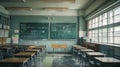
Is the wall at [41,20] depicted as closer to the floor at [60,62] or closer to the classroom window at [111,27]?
the floor at [60,62]

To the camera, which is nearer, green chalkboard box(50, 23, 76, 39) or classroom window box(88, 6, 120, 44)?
classroom window box(88, 6, 120, 44)

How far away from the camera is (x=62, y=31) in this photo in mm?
13086

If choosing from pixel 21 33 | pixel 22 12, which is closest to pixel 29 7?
pixel 22 12

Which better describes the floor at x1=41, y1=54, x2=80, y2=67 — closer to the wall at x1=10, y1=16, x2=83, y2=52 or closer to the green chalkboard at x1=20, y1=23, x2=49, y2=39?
the wall at x1=10, y1=16, x2=83, y2=52

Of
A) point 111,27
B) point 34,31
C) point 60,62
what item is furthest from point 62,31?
point 111,27

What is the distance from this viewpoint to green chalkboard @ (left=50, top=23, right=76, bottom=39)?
13.0 m

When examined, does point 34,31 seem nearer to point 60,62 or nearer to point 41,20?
point 41,20

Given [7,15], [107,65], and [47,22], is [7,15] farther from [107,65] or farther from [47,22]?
[107,65]

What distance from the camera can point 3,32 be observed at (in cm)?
1168

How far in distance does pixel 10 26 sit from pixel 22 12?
144cm

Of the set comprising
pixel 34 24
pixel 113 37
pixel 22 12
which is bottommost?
pixel 113 37

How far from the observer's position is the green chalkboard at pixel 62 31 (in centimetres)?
1305

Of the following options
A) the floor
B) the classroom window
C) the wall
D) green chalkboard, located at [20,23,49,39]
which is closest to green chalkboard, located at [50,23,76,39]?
the wall

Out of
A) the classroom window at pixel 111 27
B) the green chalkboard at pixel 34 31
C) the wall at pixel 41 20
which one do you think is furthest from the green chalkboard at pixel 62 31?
the classroom window at pixel 111 27
